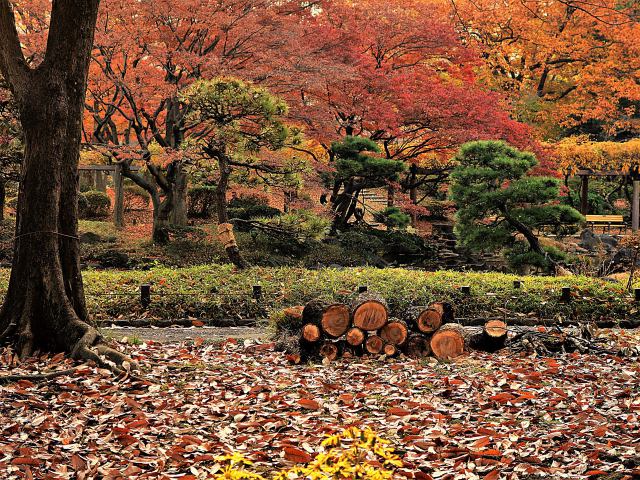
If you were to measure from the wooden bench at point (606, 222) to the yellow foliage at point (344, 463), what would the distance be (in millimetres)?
21195

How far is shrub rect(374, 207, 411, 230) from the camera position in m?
19.1

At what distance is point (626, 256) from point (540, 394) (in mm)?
14471

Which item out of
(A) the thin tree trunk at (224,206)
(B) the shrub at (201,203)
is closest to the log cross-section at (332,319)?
(A) the thin tree trunk at (224,206)

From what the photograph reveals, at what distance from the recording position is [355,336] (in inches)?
299

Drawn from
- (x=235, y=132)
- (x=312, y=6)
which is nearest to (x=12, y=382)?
(x=235, y=132)

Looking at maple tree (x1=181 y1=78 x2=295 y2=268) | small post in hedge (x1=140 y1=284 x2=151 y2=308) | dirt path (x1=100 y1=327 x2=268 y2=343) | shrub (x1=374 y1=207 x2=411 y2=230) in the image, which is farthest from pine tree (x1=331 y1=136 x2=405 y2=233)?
dirt path (x1=100 y1=327 x2=268 y2=343)

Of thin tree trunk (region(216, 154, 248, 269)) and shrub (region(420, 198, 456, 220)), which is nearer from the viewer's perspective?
thin tree trunk (region(216, 154, 248, 269))

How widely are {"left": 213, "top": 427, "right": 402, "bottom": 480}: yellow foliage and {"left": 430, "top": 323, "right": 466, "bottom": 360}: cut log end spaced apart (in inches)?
116

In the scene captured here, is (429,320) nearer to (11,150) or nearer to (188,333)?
(188,333)

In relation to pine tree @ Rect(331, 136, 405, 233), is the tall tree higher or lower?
lower

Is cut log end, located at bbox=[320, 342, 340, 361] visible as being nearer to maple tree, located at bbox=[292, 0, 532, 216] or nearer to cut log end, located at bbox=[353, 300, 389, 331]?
cut log end, located at bbox=[353, 300, 389, 331]

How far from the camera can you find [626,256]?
62.5 ft

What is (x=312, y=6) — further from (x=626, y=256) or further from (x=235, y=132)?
(x=626, y=256)

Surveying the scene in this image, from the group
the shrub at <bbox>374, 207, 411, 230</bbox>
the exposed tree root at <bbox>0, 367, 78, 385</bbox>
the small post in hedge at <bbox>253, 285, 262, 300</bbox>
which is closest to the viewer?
the exposed tree root at <bbox>0, 367, 78, 385</bbox>
